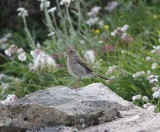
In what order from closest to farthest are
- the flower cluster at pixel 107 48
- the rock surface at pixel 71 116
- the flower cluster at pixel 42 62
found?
the rock surface at pixel 71 116 < the flower cluster at pixel 42 62 < the flower cluster at pixel 107 48

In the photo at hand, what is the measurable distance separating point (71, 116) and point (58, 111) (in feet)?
0.31

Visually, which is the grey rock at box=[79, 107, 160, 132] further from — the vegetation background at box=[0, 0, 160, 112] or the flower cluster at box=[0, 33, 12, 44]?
the flower cluster at box=[0, 33, 12, 44]

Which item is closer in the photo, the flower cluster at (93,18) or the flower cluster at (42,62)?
the flower cluster at (42,62)

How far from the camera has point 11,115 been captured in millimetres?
4230

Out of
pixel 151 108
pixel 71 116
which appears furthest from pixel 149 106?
→ pixel 71 116

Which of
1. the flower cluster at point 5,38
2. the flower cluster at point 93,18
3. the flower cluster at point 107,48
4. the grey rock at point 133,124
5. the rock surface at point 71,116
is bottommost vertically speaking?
the grey rock at point 133,124

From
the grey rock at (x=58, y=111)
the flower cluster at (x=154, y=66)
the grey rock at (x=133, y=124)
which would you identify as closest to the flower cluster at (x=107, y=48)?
the flower cluster at (x=154, y=66)

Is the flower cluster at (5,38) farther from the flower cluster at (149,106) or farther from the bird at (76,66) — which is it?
the flower cluster at (149,106)

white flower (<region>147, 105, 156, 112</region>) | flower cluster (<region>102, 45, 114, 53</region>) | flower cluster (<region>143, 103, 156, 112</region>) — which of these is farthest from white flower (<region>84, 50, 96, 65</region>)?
white flower (<region>147, 105, 156, 112</region>)

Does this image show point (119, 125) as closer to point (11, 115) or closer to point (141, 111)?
point (141, 111)

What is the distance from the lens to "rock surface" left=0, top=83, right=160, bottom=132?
4.09 m

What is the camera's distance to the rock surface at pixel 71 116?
4.09 meters

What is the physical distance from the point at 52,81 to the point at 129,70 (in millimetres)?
1058

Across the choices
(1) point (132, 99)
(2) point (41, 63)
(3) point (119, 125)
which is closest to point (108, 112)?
(3) point (119, 125)
